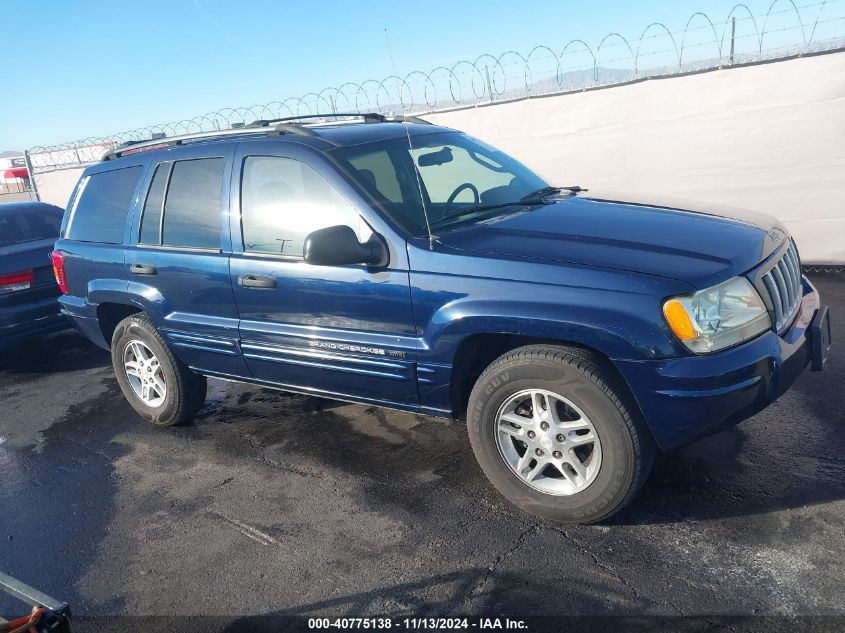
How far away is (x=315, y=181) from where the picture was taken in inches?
150

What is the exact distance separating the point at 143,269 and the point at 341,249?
187cm

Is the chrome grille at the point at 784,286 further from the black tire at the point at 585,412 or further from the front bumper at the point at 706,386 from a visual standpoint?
the black tire at the point at 585,412

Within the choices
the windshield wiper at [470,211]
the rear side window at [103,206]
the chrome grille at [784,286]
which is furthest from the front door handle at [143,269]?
the chrome grille at [784,286]

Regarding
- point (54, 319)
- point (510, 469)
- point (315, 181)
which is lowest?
point (510, 469)

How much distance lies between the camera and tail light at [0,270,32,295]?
664 cm

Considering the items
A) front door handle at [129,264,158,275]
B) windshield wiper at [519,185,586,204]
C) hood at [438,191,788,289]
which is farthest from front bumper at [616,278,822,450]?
front door handle at [129,264,158,275]

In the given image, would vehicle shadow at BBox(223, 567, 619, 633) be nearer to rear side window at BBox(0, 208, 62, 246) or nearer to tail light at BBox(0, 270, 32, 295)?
tail light at BBox(0, 270, 32, 295)

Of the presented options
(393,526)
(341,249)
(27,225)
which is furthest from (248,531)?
(27,225)

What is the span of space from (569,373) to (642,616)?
99 cm

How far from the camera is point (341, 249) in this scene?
341 centimetres

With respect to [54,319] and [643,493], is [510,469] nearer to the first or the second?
[643,493]

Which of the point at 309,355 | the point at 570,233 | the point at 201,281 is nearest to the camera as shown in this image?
the point at 570,233

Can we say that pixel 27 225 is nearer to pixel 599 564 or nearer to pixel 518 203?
pixel 518 203

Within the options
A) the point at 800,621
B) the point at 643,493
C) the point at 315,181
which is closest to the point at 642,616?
the point at 800,621
